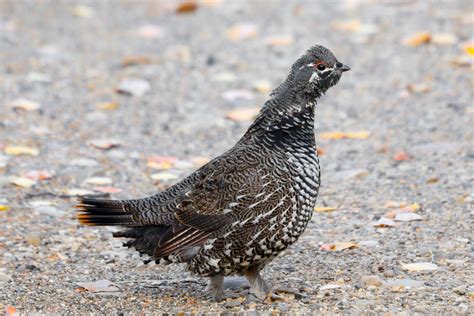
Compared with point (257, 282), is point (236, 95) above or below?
above

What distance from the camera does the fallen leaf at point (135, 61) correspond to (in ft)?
37.7

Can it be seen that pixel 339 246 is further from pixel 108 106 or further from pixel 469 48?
pixel 469 48

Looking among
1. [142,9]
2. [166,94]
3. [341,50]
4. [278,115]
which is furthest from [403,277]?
[142,9]

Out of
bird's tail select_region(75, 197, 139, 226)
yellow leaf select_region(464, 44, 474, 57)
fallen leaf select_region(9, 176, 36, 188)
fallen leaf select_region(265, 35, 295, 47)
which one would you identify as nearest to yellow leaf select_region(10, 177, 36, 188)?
fallen leaf select_region(9, 176, 36, 188)

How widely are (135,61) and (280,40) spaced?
1.94m

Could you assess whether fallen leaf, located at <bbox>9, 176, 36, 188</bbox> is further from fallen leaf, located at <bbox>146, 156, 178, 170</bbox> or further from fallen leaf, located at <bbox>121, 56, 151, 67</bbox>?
fallen leaf, located at <bbox>121, 56, 151, 67</bbox>

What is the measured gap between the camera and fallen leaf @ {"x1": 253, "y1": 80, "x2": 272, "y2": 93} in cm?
1074

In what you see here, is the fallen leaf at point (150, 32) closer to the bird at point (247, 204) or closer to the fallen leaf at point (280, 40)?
the fallen leaf at point (280, 40)

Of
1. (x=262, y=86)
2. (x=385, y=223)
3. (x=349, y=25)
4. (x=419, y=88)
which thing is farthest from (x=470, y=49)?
(x=385, y=223)

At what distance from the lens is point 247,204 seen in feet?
18.2

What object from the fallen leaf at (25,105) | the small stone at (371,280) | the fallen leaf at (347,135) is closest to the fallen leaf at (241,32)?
the fallen leaf at (25,105)

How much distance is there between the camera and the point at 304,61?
596 cm

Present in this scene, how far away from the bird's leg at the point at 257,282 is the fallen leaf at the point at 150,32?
734 cm

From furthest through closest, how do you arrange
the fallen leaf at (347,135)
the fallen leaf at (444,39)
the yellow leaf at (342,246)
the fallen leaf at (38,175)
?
the fallen leaf at (444,39), the fallen leaf at (347,135), the fallen leaf at (38,175), the yellow leaf at (342,246)
